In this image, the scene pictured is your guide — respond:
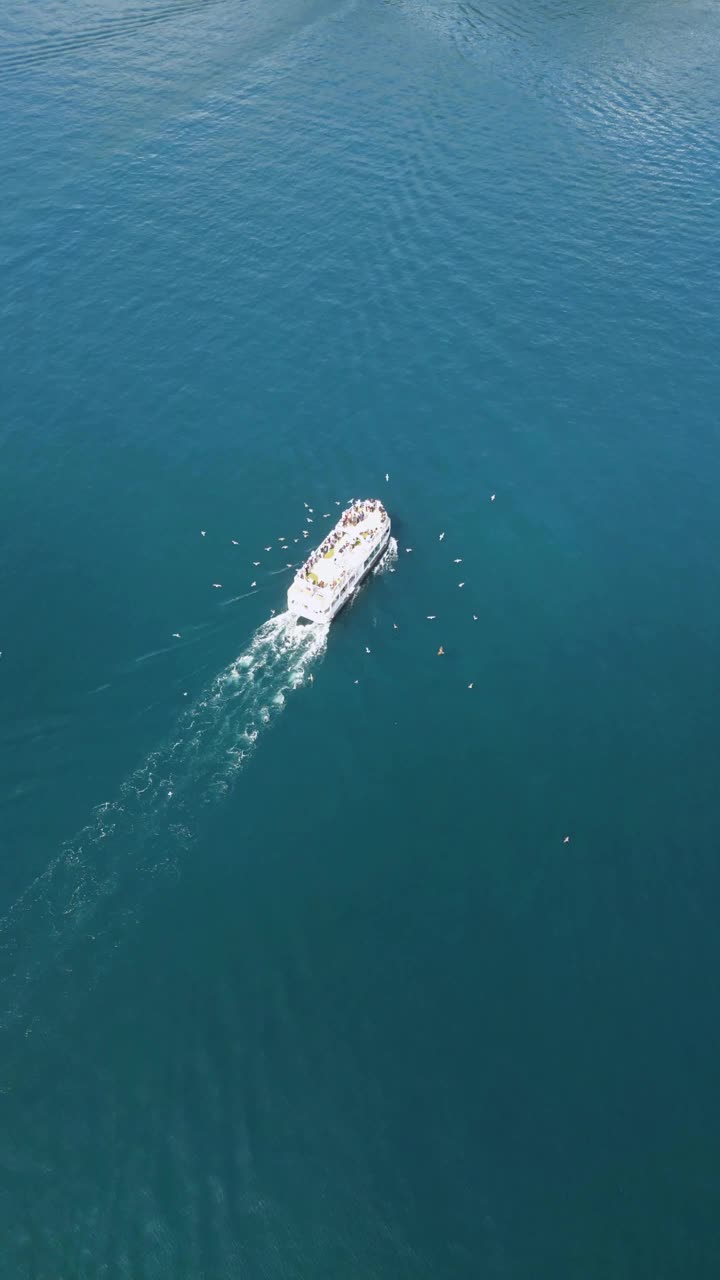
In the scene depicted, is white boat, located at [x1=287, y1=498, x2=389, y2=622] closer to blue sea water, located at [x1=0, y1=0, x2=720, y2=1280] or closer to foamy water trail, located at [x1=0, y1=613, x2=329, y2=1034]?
blue sea water, located at [x1=0, y1=0, x2=720, y2=1280]

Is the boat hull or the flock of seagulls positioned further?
the flock of seagulls

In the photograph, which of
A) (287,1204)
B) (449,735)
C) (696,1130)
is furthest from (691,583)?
(287,1204)

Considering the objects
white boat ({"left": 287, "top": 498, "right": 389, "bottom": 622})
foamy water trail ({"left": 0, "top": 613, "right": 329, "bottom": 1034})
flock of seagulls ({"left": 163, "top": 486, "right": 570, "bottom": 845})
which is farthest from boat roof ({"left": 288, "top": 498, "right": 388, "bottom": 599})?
foamy water trail ({"left": 0, "top": 613, "right": 329, "bottom": 1034})

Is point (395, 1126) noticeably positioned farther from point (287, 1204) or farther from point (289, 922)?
point (289, 922)

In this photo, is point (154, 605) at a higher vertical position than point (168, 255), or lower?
lower

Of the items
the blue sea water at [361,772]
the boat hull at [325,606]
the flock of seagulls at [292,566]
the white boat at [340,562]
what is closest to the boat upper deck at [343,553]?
the white boat at [340,562]

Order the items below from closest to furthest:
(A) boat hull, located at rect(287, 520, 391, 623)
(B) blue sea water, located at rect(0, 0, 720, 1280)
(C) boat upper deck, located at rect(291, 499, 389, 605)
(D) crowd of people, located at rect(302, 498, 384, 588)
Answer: (B) blue sea water, located at rect(0, 0, 720, 1280), (A) boat hull, located at rect(287, 520, 391, 623), (C) boat upper deck, located at rect(291, 499, 389, 605), (D) crowd of people, located at rect(302, 498, 384, 588)

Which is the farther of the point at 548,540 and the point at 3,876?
the point at 548,540
